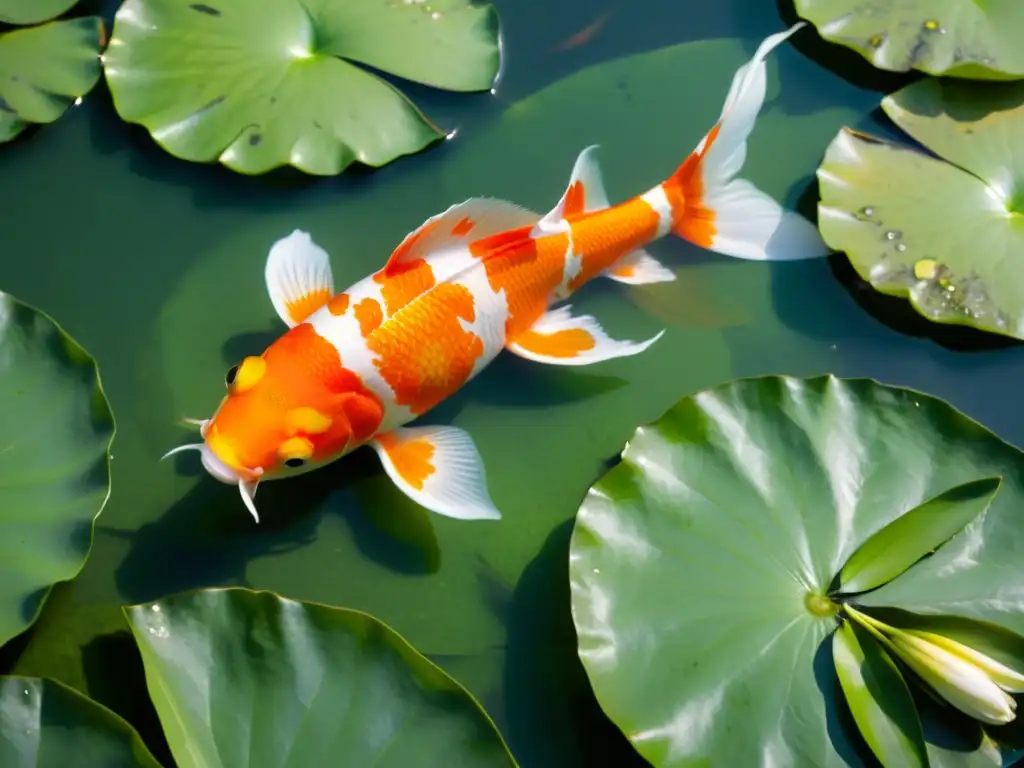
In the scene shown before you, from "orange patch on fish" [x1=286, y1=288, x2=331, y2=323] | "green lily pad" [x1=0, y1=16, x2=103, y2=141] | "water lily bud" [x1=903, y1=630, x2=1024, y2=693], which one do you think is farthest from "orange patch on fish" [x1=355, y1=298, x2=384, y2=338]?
"water lily bud" [x1=903, y1=630, x2=1024, y2=693]

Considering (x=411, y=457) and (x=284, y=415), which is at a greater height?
(x=284, y=415)

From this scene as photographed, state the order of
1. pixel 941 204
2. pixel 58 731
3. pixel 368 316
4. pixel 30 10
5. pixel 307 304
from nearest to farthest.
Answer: pixel 58 731 → pixel 368 316 → pixel 307 304 → pixel 941 204 → pixel 30 10

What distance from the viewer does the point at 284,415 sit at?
4.29ft

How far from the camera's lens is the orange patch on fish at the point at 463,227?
148 cm

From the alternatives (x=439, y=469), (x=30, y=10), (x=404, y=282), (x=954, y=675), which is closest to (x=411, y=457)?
(x=439, y=469)

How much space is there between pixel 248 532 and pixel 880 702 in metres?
0.99

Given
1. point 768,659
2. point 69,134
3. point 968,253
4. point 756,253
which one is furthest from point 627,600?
point 69,134

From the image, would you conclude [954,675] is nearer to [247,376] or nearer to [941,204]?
[941,204]

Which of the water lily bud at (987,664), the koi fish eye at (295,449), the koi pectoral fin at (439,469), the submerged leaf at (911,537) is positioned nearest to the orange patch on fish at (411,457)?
the koi pectoral fin at (439,469)

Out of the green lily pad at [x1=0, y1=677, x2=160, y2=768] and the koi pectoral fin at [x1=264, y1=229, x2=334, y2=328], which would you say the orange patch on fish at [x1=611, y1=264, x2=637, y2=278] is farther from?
the green lily pad at [x1=0, y1=677, x2=160, y2=768]

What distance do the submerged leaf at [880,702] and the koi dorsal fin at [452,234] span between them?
845mm

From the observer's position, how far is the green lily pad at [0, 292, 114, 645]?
3.99 feet

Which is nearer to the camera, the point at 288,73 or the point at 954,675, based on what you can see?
the point at 954,675

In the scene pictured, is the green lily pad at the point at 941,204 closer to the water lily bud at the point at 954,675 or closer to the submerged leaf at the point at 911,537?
the submerged leaf at the point at 911,537
